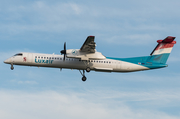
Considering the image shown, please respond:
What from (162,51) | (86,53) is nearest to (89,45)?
(86,53)

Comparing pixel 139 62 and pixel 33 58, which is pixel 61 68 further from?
pixel 139 62

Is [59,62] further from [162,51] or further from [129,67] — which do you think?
[162,51]

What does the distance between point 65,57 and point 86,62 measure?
2.71 metres

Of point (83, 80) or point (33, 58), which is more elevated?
point (33, 58)

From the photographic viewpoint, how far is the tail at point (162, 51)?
3353cm

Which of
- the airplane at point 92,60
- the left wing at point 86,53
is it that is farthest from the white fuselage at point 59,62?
the left wing at point 86,53

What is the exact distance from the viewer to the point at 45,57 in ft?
105

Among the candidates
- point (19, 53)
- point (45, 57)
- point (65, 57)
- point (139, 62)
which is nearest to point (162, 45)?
point (139, 62)

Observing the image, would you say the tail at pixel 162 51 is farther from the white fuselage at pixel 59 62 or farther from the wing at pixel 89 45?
the wing at pixel 89 45

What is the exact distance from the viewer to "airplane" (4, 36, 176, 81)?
3083 centimetres

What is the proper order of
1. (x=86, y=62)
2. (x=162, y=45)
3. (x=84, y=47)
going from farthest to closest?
(x=162, y=45)
(x=86, y=62)
(x=84, y=47)

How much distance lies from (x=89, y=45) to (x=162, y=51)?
10.8 m

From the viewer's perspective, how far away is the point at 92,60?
32.2 meters

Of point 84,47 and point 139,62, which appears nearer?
point 84,47
